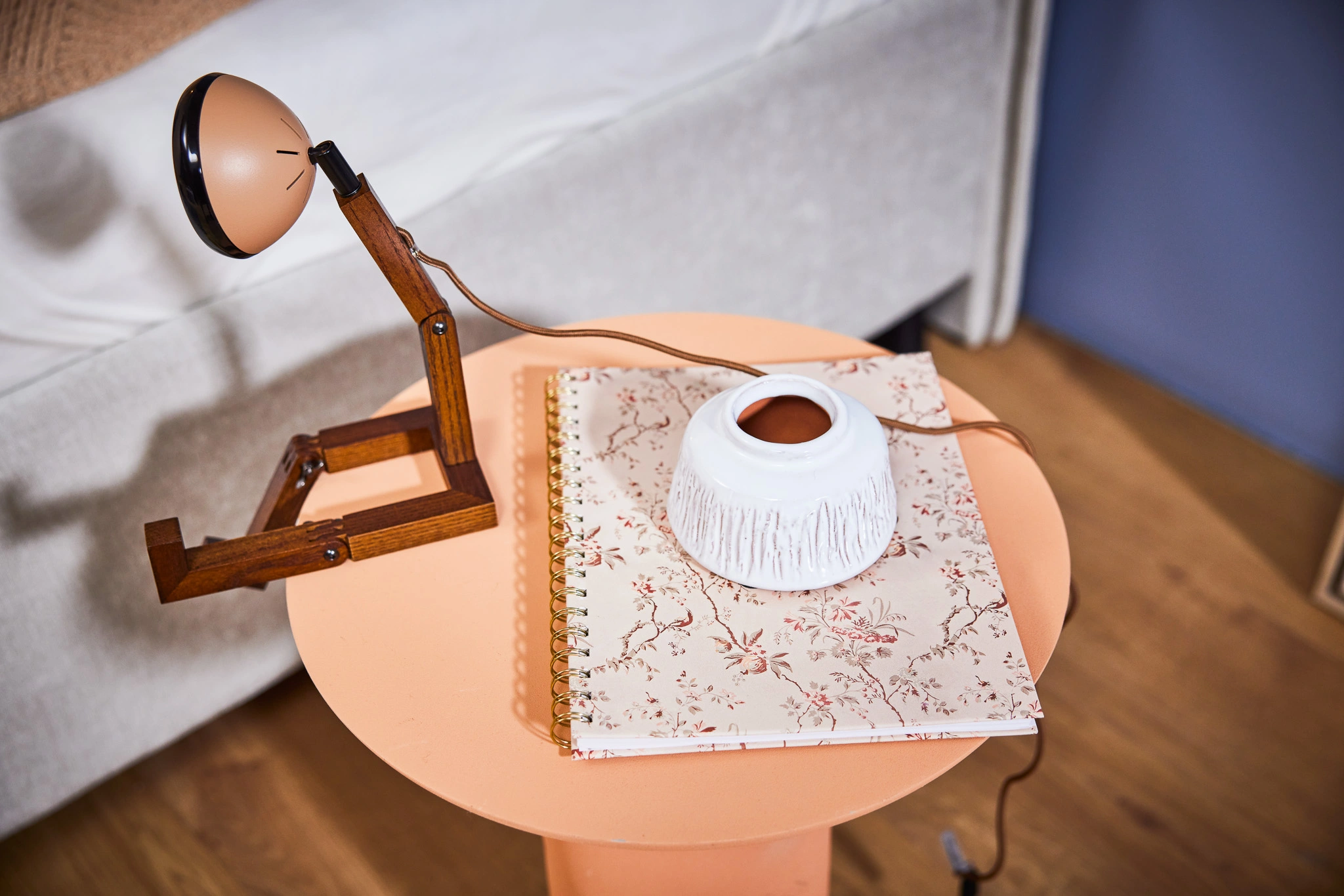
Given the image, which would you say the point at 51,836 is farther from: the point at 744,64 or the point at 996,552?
the point at 744,64

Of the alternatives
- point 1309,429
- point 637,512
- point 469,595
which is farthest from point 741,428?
point 1309,429

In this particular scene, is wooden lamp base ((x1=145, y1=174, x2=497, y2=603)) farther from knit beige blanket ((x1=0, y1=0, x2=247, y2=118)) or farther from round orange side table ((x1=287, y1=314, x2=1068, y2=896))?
knit beige blanket ((x1=0, y1=0, x2=247, y2=118))

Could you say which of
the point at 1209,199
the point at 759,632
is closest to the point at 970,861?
the point at 759,632

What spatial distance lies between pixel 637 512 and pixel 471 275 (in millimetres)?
427

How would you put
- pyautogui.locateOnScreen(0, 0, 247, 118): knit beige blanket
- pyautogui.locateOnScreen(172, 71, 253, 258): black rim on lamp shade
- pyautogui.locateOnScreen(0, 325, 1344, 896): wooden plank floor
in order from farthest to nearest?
1. pyautogui.locateOnScreen(0, 325, 1344, 896): wooden plank floor
2. pyautogui.locateOnScreen(0, 0, 247, 118): knit beige blanket
3. pyautogui.locateOnScreen(172, 71, 253, 258): black rim on lamp shade

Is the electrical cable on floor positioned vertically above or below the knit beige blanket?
below

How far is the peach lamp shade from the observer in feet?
1.76

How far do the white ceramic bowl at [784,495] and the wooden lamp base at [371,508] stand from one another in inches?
6.5

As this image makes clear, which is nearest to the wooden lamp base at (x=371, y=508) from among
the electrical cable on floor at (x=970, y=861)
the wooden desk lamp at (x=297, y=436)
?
the wooden desk lamp at (x=297, y=436)

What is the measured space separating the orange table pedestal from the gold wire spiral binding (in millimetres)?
163

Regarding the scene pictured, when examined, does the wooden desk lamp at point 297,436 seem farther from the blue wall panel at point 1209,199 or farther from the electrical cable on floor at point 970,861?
the blue wall panel at point 1209,199

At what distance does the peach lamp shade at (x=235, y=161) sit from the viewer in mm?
537

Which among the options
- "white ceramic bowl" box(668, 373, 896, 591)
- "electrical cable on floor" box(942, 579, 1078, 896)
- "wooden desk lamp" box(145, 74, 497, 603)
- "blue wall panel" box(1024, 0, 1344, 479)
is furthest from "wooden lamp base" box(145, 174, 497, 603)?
"blue wall panel" box(1024, 0, 1344, 479)

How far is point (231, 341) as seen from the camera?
2.90ft
